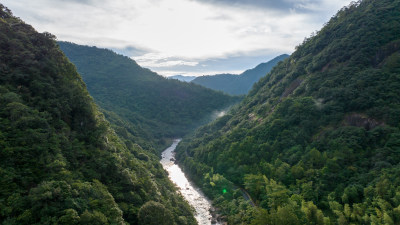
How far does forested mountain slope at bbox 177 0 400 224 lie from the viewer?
40.0 metres

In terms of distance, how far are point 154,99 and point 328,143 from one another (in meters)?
131

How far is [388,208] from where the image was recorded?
34.4 metres

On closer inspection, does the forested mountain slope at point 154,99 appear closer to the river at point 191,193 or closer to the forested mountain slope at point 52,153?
the river at point 191,193

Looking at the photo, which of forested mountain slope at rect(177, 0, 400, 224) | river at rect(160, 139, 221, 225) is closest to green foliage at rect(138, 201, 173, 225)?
forested mountain slope at rect(177, 0, 400, 224)

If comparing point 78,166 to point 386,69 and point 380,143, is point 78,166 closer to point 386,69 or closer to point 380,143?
point 380,143

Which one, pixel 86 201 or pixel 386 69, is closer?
pixel 86 201

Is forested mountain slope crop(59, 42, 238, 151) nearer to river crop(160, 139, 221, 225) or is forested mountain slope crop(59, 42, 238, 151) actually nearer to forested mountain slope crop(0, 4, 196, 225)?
river crop(160, 139, 221, 225)

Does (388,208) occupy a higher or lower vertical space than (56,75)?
lower

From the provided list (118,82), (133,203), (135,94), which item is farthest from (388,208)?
(118,82)

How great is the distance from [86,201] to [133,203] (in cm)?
1021

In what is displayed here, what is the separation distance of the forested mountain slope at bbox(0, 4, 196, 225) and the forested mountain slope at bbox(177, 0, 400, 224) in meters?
19.9

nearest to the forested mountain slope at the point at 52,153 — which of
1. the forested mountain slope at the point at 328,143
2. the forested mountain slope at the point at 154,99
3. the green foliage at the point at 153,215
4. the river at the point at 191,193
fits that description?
the green foliage at the point at 153,215

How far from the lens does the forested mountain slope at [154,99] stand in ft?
471

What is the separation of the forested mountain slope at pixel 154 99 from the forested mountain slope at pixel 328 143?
63281 mm
